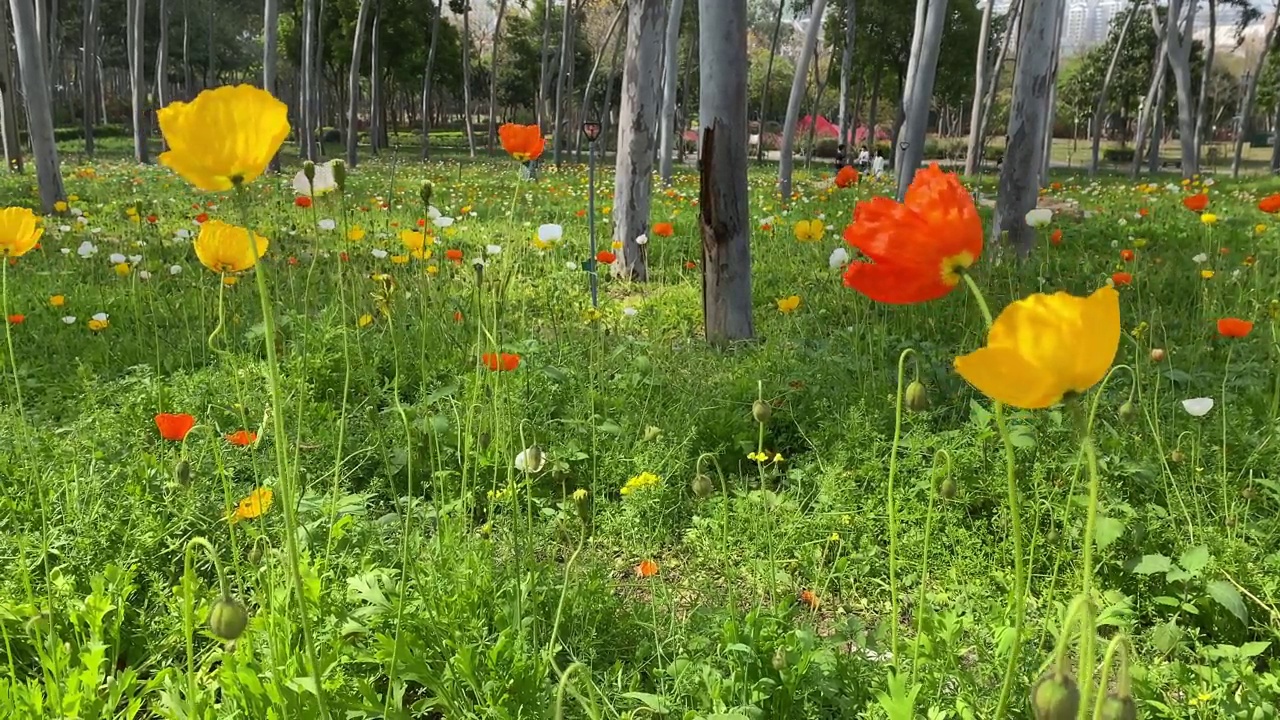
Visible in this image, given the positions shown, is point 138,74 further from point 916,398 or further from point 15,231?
point 916,398

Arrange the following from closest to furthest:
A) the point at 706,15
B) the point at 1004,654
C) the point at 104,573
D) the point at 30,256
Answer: the point at 1004,654 → the point at 104,573 → the point at 706,15 → the point at 30,256

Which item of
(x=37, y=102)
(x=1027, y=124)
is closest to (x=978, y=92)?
(x=1027, y=124)

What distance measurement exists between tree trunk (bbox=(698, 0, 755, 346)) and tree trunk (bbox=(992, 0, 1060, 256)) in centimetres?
226

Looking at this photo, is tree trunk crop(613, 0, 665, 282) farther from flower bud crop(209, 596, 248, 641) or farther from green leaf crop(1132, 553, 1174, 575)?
flower bud crop(209, 596, 248, 641)

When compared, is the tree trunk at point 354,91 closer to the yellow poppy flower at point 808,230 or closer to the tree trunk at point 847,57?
the tree trunk at point 847,57

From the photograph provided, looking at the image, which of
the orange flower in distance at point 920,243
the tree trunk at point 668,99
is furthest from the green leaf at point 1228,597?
the tree trunk at point 668,99

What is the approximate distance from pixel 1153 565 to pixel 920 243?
124cm

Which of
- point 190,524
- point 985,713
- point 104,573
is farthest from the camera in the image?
point 190,524

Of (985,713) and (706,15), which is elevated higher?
(706,15)

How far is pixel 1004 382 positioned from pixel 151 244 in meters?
6.06

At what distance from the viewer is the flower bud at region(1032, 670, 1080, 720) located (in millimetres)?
649

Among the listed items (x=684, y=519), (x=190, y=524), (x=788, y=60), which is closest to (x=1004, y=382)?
(x=684, y=519)

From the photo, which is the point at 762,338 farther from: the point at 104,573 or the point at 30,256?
the point at 30,256

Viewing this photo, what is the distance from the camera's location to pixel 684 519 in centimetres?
237
